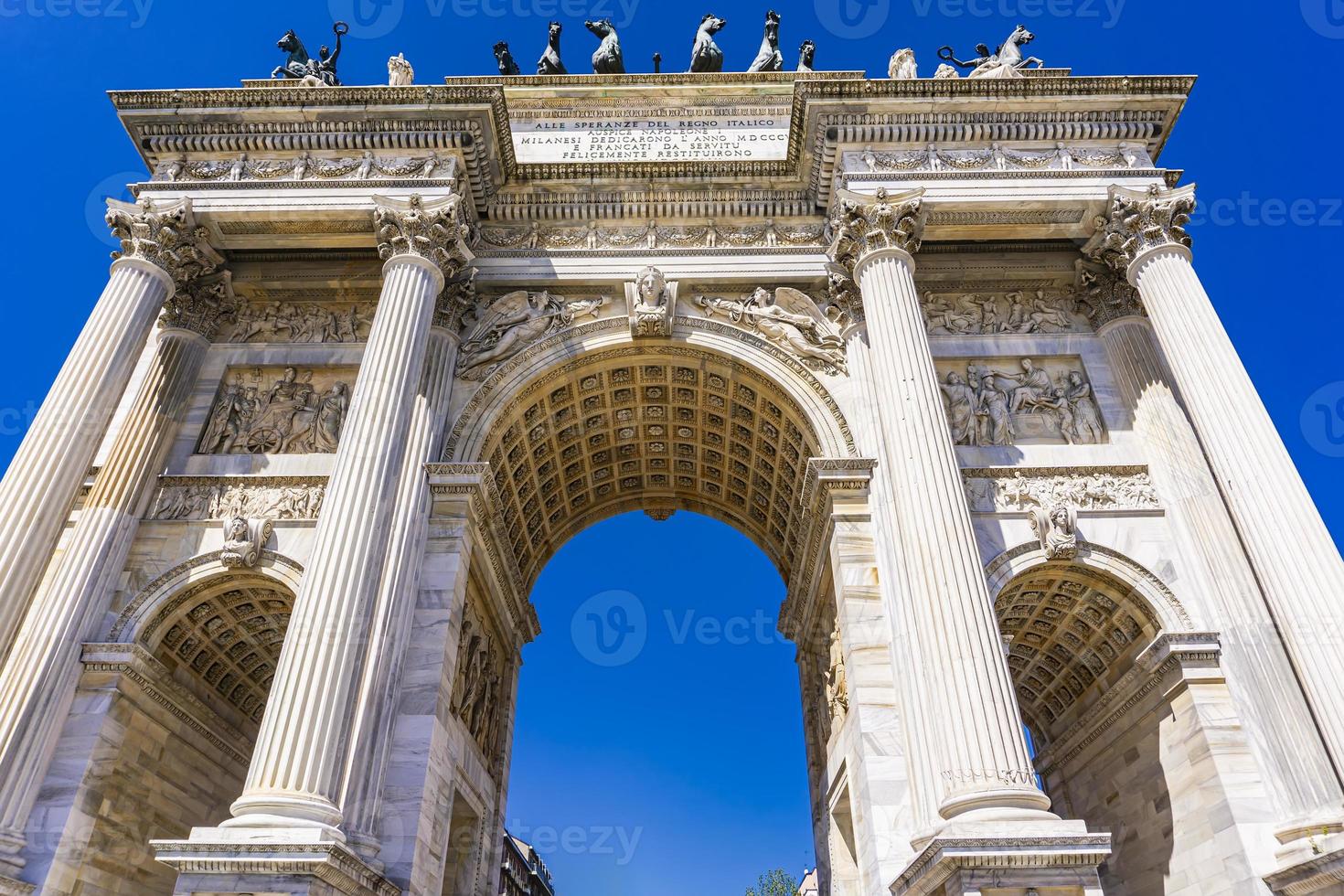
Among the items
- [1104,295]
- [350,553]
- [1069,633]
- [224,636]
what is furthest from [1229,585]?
[224,636]

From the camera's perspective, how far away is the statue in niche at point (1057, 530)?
50.5ft

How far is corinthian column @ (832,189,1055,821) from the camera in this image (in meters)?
11.4

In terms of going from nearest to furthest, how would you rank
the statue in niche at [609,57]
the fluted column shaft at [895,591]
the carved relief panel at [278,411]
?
the fluted column shaft at [895,591] → the carved relief panel at [278,411] → the statue in niche at [609,57]

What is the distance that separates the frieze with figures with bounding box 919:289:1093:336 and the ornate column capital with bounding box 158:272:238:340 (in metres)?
15.7

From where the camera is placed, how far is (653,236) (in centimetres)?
2027

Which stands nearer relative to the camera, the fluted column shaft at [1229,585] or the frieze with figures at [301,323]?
the fluted column shaft at [1229,585]

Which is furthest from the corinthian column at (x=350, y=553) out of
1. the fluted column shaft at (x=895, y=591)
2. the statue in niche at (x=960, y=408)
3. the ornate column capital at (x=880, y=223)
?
the statue in niche at (x=960, y=408)

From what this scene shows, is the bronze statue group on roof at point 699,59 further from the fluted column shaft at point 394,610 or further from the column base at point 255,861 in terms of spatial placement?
the column base at point 255,861

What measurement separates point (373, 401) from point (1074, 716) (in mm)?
15177

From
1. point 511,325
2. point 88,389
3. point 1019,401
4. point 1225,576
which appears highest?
point 511,325

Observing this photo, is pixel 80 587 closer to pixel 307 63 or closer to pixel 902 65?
pixel 307 63

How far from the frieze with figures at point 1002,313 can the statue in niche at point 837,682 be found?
7179mm

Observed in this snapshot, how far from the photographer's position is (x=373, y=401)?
15.4 meters

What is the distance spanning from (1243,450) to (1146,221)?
562 centimetres
